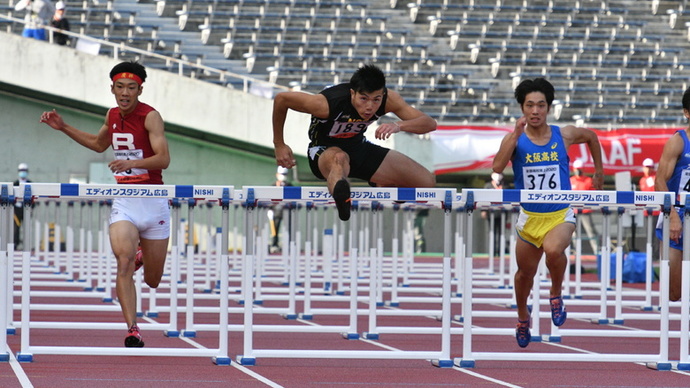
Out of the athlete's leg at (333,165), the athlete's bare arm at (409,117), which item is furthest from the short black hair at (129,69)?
the athlete's bare arm at (409,117)

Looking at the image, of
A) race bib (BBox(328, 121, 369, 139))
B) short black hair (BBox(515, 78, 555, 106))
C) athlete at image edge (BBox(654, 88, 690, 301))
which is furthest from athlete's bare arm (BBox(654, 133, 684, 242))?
race bib (BBox(328, 121, 369, 139))

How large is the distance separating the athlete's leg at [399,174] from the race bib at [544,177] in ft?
2.12

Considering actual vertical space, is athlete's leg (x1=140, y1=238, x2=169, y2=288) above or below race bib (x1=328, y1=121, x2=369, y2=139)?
below

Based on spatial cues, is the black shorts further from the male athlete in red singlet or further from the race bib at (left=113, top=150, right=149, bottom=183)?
the race bib at (left=113, top=150, right=149, bottom=183)

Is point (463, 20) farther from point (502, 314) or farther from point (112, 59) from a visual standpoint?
point (502, 314)

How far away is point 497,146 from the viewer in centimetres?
2166

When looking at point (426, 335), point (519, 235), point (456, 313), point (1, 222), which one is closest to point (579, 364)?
point (519, 235)

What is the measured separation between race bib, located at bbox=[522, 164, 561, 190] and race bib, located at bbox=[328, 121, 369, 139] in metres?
1.06

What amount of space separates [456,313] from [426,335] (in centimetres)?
234

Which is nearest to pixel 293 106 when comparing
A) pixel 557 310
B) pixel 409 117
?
pixel 409 117

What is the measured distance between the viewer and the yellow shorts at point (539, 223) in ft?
23.9

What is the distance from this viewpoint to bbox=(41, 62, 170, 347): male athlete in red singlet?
7.18 meters

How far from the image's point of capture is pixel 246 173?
23.5 meters

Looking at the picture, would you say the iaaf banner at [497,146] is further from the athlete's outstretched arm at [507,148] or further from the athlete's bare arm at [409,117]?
the athlete's bare arm at [409,117]
